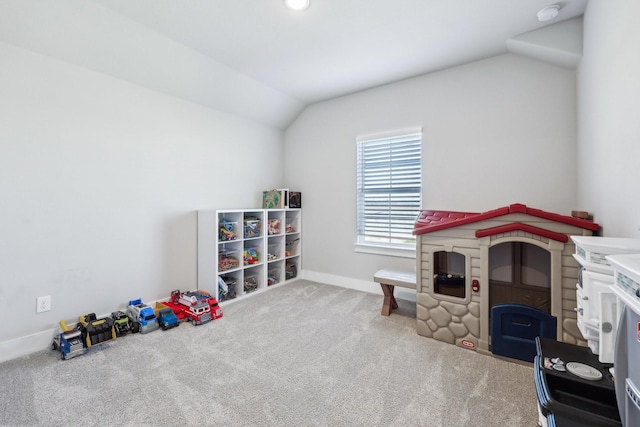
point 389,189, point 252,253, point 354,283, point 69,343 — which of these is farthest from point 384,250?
point 69,343

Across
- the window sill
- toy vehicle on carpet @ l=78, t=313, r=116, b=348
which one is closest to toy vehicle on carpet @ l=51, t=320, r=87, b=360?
toy vehicle on carpet @ l=78, t=313, r=116, b=348

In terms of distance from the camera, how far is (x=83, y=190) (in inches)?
91.2

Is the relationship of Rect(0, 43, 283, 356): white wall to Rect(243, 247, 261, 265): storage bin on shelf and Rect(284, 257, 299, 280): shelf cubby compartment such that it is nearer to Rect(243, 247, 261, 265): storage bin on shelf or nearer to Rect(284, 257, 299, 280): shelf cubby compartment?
Rect(243, 247, 261, 265): storage bin on shelf

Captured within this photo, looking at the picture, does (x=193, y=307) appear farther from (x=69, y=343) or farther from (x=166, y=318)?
(x=69, y=343)

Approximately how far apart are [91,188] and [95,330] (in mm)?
1175

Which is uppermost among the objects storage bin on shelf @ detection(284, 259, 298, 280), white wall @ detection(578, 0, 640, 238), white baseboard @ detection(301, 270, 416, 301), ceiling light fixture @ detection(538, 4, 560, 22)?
ceiling light fixture @ detection(538, 4, 560, 22)

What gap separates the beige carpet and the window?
1.18 metres

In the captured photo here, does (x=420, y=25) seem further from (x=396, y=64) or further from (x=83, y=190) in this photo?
(x=83, y=190)

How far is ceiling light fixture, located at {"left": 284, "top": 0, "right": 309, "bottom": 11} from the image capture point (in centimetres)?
196

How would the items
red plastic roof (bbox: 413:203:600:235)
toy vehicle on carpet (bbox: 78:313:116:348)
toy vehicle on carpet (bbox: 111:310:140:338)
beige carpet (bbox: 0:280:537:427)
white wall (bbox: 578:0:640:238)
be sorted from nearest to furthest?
1. white wall (bbox: 578:0:640:238)
2. beige carpet (bbox: 0:280:537:427)
3. red plastic roof (bbox: 413:203:600:235)
4. toy vehicle on carpet (bbox: 78:313:116:348)
5. toy vehicle on carpet (bbox: 111:310:140:338)

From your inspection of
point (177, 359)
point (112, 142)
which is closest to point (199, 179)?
point (112, 142)

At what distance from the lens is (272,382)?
171 cm

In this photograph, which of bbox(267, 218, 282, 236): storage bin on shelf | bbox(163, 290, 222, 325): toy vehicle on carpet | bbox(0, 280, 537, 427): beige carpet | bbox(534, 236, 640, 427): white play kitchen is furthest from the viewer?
bbox(267, 218, 282, 236): storage bin on shelf

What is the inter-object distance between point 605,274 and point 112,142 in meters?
3.43
